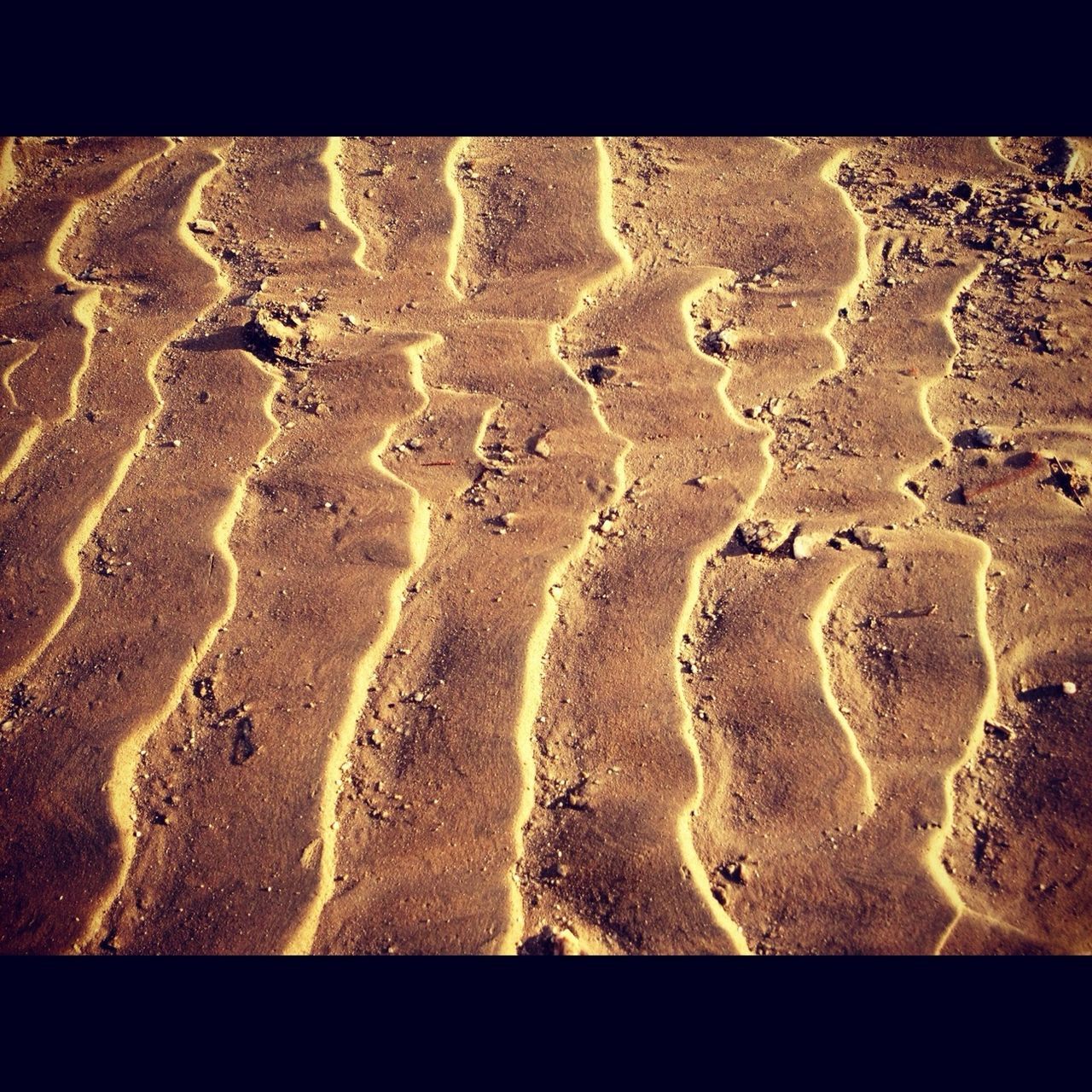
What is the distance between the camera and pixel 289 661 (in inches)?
58.2

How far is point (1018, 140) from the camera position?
2291mm

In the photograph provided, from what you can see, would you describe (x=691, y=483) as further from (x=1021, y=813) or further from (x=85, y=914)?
(x=85, y=914)

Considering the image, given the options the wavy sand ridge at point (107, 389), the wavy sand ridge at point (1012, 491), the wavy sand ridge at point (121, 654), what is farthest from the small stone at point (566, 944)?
the wavy sand ridge at point (107, 389)

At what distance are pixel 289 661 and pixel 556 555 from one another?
0.58 meters

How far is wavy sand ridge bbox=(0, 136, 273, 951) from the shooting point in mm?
1309

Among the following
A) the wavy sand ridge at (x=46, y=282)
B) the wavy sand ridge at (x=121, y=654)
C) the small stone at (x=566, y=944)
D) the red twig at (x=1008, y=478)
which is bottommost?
the small stone at (x=566, y=944)

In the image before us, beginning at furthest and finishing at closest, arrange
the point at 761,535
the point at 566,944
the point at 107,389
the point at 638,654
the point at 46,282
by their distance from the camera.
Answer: the point at 46,282
the point at 107,389
the point at 761,535
the point at 638,654
the point at 566,944

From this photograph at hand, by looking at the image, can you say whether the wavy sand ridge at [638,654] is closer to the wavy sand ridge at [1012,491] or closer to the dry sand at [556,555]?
the dry sand at [556,555]

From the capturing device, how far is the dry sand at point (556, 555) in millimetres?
1262

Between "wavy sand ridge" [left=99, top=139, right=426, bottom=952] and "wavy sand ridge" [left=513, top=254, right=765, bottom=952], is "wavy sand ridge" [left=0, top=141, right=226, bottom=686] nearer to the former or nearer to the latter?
"wavy sand ridge" [left=99, top=139, right=426, bottom=952]

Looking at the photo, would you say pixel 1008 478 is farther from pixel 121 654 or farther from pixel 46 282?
pixel 46 282

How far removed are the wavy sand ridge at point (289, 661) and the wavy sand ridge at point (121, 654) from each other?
0.17 feet

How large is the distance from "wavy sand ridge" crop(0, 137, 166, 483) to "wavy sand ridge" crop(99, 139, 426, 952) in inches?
16.6

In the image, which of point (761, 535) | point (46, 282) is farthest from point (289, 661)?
point (46, 282)
